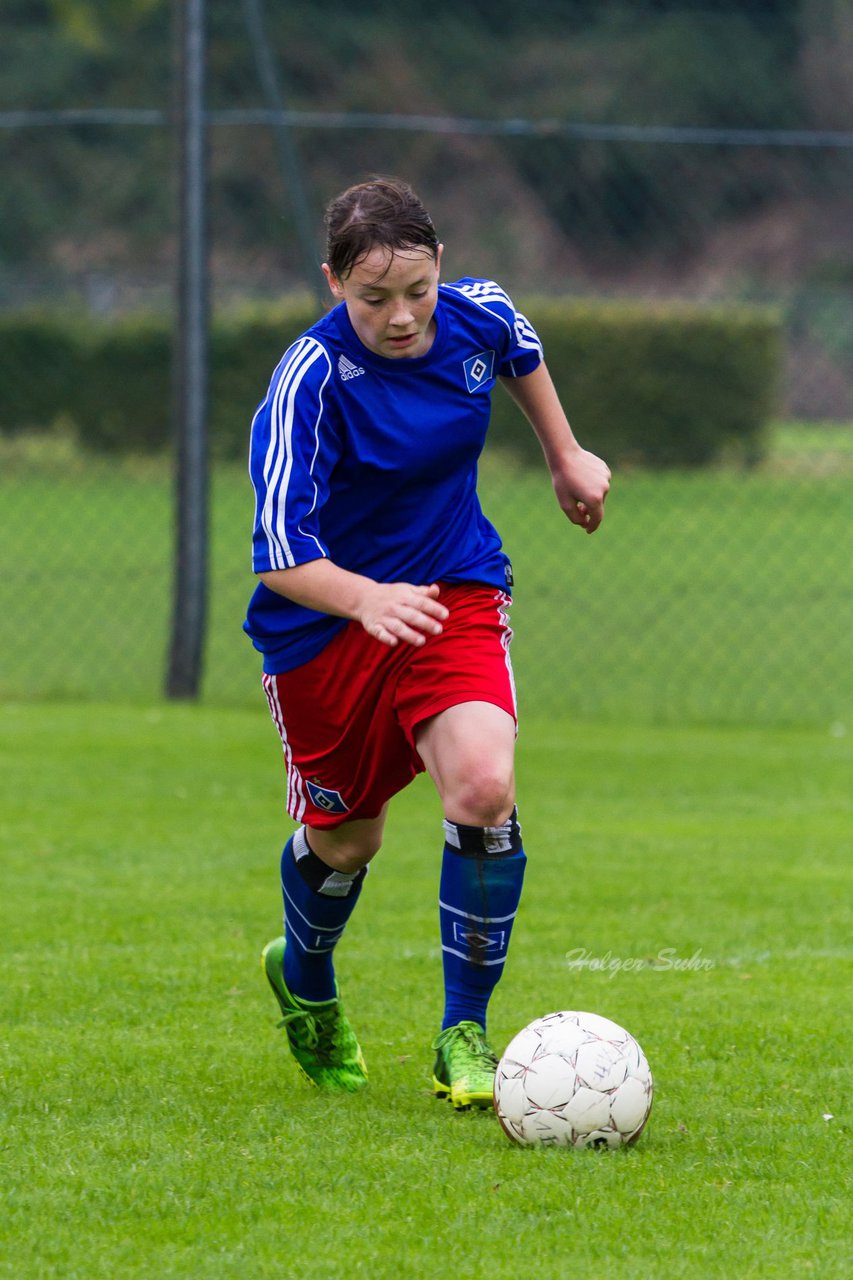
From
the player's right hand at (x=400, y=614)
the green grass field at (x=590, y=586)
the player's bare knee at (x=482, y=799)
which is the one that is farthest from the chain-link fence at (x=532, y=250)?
the player's right hand at (x=400, y=614)

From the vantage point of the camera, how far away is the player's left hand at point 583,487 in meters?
3.97

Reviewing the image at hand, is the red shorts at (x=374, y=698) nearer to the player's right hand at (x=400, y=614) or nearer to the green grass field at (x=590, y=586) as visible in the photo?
the player's right hand at (x=400, y=614)

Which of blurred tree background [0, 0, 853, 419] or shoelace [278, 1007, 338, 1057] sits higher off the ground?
blurred tree background [0, 0, 853, 419]

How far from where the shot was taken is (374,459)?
3689mm

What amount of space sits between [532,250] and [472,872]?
49.8ft

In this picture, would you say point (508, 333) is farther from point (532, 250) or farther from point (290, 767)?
point (532, 250)

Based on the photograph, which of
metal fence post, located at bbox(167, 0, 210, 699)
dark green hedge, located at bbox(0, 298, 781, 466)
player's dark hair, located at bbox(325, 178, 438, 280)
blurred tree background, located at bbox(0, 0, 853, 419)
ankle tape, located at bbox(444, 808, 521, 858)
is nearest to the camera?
player's dark hair, located at bbox(325, 178, 438, 280)

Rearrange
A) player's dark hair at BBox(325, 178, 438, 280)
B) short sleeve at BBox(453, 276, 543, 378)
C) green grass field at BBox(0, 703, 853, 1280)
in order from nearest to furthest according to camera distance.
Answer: green grass field at BBox(0, 703, 853, 1280) < player's dark hair at BBox(325, 178, 438, 280) < short sleeve at BBox(453, 276, 543, 378)

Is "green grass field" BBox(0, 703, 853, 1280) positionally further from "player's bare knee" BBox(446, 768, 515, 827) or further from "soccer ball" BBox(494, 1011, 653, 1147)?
"player's bare knee" BBox(446, 768, 515, 827)

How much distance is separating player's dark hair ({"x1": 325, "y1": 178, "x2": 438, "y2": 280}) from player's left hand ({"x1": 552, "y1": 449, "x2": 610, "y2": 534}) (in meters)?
0.62

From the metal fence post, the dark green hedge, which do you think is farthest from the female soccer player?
the dark green hedge

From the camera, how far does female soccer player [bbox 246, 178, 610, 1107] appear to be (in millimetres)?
3551

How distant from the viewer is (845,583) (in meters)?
14.6

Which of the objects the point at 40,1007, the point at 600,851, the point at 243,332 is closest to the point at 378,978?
the point at 40,1007
